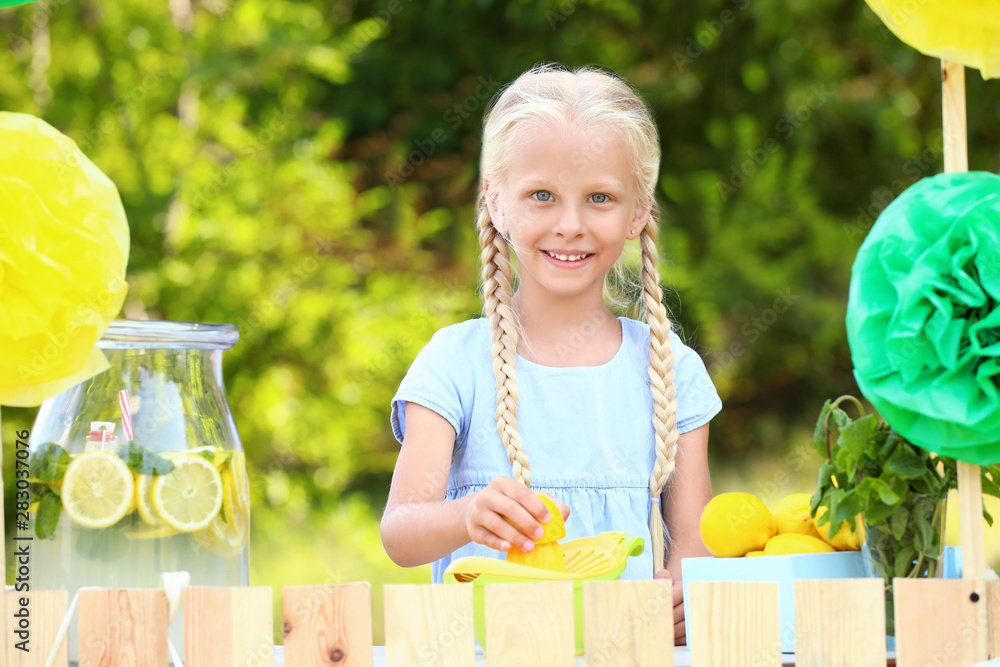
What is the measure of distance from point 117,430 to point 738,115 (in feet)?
10.4

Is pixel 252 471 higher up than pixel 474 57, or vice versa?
pixel 474 57

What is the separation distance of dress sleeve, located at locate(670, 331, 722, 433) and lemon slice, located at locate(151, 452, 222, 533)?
80 cm

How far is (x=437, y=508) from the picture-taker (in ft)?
4.41

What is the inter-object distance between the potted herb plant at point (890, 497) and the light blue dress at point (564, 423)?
59cm

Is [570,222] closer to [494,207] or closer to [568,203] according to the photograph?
[568,203]

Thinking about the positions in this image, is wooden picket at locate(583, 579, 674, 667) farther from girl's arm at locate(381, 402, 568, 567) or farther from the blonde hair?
the blonde hair

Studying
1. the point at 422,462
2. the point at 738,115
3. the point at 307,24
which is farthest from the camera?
the point at 307,24

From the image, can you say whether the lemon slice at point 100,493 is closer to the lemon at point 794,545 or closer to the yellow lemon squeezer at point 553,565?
the yellow lemon squeezer at point 553,565

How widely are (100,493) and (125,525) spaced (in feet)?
0.14

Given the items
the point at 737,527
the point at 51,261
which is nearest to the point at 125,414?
the point at 51,261

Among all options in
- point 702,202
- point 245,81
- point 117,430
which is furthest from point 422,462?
point 245,81

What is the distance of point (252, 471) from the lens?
13.1 feet

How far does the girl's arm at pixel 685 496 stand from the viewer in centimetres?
154

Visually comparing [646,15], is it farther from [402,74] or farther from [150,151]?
[150,151]
